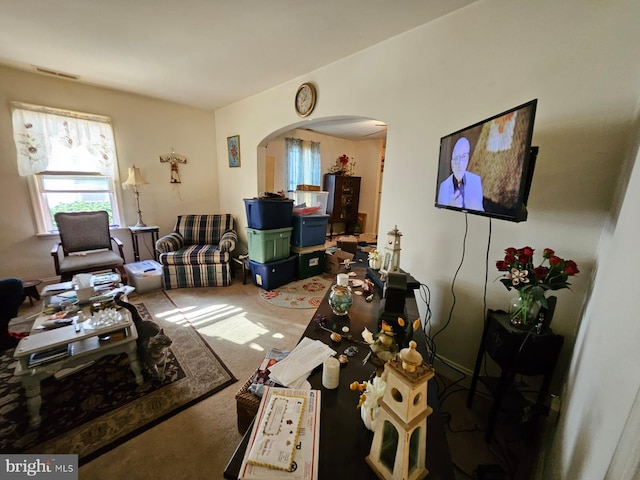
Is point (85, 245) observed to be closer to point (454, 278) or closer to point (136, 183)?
point (136, 183)

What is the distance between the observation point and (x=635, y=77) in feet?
3.45

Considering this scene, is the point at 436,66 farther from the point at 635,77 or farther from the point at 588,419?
the point at 588,419

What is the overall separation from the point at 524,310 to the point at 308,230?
2.45 m

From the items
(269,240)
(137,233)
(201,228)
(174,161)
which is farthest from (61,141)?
(269,240)

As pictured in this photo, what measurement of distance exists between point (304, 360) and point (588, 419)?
0.88m

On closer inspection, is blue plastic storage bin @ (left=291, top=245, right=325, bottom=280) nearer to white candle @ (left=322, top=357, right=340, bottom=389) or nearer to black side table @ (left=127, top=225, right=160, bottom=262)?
black side table @ (left=127, top=225, right=160, bottom=262)

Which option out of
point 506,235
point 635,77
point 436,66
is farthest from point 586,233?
point 436,66

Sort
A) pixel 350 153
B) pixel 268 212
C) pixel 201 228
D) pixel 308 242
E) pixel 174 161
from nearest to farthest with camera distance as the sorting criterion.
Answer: pixel 268 212 → pixel 308 242 → pixel 201 228 → pixel 174 161 → pixel 350 153

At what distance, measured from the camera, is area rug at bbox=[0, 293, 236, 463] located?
1248 mm

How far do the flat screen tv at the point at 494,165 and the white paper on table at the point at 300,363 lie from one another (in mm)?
949

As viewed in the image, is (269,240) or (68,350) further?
(269,240)

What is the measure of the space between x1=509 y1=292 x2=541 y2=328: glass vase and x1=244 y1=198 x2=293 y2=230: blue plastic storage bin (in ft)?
7.89

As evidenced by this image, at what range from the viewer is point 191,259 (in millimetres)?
3064

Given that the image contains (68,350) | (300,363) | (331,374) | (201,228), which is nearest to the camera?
(331,374)
